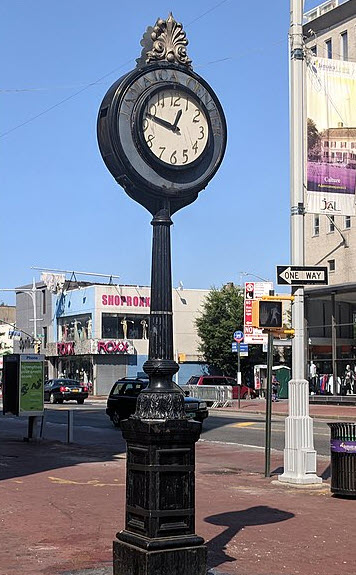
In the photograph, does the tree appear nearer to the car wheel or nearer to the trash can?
the car wheel

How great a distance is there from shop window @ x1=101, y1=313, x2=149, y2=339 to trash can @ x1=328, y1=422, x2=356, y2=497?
56815 mm

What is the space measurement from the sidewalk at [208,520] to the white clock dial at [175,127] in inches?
132

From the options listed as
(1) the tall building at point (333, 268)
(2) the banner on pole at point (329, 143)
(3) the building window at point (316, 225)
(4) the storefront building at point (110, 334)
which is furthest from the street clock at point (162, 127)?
(4) the storefront building at point (110, 334)

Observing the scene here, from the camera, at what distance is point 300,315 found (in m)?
13.7

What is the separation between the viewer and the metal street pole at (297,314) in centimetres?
1337

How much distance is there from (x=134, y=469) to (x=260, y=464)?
11.2 metres

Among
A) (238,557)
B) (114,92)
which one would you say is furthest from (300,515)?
(114,92)

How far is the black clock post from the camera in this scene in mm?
6188

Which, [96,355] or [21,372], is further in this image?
[96,355]

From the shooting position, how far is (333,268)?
160ft

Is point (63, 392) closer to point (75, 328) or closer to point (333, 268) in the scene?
point (333, 268)

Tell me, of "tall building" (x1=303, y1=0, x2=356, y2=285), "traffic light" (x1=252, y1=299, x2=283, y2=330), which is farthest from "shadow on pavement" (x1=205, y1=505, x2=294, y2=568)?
"tall building" (x1=303, y1=0, x2=356, y2=285)

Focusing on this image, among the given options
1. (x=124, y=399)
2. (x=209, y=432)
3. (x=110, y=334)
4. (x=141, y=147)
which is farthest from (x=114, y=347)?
(x=141, y=147)

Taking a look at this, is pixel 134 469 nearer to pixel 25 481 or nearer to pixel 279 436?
pixel 25 481
